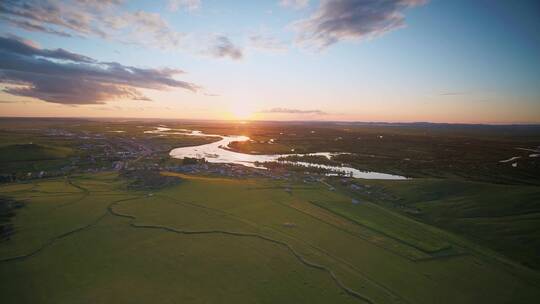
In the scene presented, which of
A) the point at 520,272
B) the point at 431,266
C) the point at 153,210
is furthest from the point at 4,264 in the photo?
the point at 520,272

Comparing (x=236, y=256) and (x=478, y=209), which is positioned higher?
(x=478, y=209)

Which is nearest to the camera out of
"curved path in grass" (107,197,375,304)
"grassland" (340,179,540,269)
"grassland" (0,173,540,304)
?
"grassland" (0,173,540,304)

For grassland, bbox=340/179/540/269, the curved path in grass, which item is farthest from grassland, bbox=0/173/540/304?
grassland, bbox=340/179/540/269

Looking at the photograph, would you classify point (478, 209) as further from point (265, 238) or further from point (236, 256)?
point (236, 256)

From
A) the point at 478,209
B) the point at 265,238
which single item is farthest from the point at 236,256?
the point at 478,209

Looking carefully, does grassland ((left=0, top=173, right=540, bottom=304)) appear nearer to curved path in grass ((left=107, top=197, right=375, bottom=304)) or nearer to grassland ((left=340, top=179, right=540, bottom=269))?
curved path in grass ((left=107, top=197, right=375, bottom=304))

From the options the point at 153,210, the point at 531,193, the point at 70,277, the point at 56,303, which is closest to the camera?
the point at 56,303

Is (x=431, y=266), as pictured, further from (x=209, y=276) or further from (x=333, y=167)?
(x=333, y=167)

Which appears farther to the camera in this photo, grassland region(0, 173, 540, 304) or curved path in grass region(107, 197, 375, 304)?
curved path in grass region(107, 197, 375, 304)
